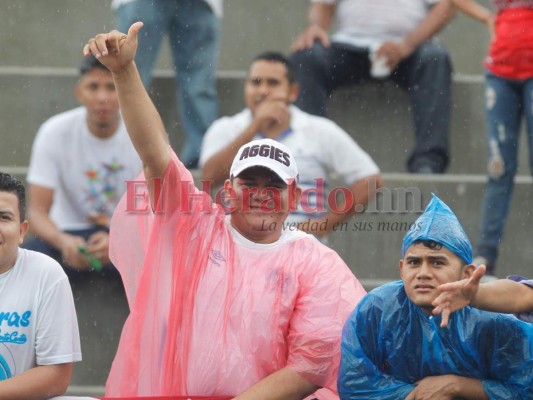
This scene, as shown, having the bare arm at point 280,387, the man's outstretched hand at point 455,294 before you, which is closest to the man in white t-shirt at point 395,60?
the bare arm at point 280,387

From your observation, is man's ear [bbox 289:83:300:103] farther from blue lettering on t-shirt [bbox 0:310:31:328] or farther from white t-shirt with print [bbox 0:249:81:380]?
blue lettering on t-shirt [bbox 0:310:31:328]

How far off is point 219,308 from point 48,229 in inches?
73.8

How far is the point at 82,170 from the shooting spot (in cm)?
548

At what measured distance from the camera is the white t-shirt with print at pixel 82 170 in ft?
17.8

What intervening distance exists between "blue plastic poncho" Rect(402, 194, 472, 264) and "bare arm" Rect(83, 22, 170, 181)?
797mm

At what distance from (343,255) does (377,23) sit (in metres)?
1.30

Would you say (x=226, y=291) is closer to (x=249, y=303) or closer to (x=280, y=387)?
(x=249, y=303)

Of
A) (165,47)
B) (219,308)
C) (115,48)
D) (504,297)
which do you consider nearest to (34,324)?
(219,308)

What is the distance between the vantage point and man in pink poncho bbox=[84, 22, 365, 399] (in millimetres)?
3553

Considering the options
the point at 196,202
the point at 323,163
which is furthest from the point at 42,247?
the point at 196,202

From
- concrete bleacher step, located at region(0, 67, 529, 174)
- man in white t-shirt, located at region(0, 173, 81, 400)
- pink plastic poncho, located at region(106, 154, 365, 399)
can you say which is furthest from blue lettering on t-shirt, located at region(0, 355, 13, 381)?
concrete bleacher step, located at region(0, 67, 529, 174)

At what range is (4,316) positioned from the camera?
3484mm

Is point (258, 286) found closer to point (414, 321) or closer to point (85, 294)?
point (414, 321)

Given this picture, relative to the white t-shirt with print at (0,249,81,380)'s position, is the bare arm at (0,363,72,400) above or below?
below
